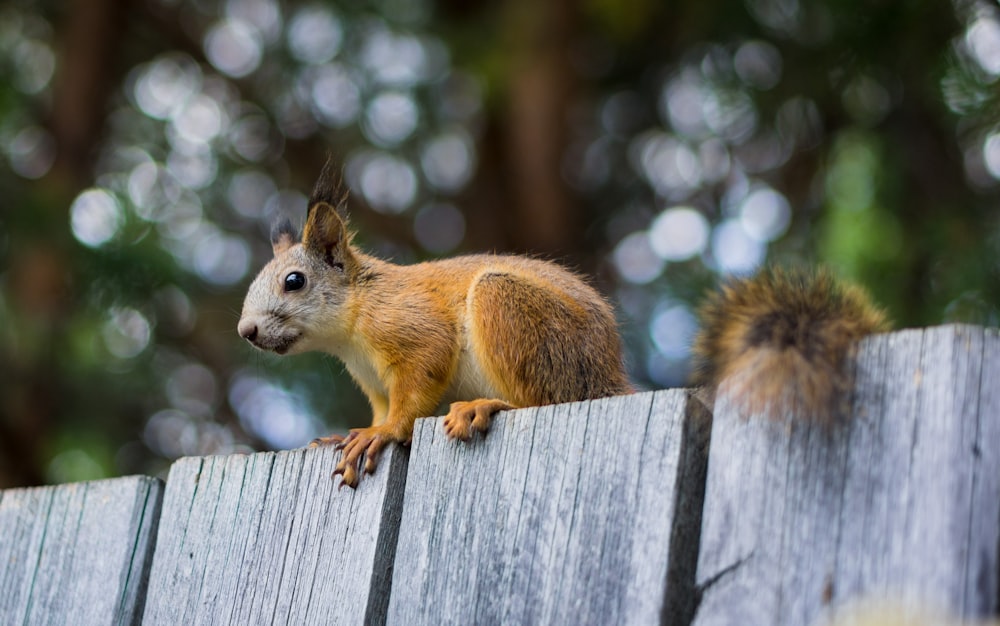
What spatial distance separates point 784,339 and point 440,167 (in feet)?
15.8

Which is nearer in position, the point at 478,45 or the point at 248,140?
the point at 478,45

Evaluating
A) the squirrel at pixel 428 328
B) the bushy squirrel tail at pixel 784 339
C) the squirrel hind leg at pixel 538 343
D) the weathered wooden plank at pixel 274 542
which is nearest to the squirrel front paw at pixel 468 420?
the squirrel at pixel 428 328

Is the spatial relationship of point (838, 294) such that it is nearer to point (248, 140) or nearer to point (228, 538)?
point (228, 538)

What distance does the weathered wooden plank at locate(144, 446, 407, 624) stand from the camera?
1.71 metres

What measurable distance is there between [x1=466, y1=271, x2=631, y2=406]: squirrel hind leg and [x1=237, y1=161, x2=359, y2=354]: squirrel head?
1.62ft

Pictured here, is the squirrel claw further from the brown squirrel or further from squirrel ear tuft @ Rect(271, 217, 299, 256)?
squirrel ear tuft @ Rect(271, 217, 299, 256)

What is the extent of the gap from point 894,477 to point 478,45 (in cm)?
381

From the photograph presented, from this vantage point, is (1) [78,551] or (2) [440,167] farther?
(2) [440,167]

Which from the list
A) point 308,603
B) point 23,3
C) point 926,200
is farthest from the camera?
point 23,3

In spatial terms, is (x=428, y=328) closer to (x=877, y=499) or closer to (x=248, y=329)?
(x=248, y=329)

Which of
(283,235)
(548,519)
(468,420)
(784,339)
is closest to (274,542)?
(468,420)

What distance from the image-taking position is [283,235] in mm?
3012

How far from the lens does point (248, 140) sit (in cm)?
551

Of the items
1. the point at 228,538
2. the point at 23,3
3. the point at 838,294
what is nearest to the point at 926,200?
the point at 838,294
